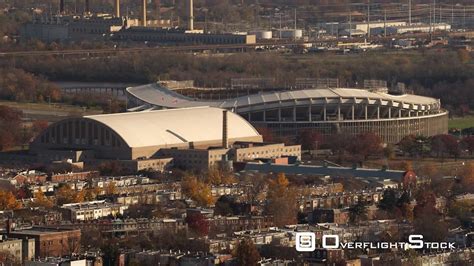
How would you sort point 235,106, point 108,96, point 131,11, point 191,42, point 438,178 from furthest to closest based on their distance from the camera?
point 131,11 < point 191,42 < point 108,96 < point 235,106 < point 438,178

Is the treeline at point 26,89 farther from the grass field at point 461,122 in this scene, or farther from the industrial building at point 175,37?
the industrial building at point 175,37

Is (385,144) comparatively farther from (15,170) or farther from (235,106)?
(15,170)

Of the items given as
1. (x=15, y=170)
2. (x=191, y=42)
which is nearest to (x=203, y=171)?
(x=15, y=170)

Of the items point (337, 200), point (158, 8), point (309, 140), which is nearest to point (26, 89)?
point (309, 140)

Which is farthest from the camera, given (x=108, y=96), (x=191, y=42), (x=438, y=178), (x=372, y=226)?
(x=191, y=42)

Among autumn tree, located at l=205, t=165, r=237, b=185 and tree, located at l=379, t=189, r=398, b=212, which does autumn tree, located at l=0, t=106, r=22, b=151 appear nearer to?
autumn tree, located at l=205, t=165, r=237, b=185

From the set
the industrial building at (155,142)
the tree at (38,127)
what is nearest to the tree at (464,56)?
the tree at (38,127)
